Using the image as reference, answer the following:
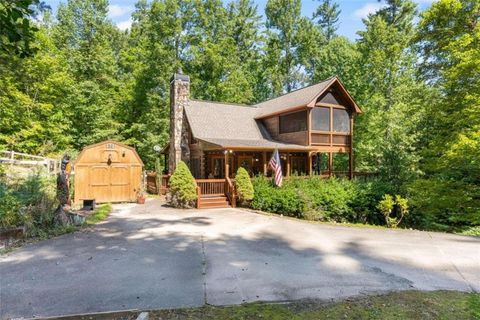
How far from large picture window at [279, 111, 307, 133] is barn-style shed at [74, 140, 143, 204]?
9.20 metres

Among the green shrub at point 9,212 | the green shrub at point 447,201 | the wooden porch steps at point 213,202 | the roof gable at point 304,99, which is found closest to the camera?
the green shrub at point 9,212

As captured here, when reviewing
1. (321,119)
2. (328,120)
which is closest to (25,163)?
(321,119)

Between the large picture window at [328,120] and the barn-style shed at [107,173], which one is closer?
the barn-style shed at [107,173]

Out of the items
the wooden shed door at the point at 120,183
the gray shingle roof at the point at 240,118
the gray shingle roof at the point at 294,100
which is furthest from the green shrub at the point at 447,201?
the wooden shed door at the point at 120,183

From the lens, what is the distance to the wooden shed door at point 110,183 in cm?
1458

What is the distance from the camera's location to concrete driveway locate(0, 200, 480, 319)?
436 cm

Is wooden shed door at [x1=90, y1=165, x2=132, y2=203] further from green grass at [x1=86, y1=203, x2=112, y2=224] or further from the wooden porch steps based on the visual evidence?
the wooden porch steps

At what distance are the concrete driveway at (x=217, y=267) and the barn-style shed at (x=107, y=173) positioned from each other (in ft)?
19.8

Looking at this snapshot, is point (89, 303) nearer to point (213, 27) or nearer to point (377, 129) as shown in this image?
point (377, 129)

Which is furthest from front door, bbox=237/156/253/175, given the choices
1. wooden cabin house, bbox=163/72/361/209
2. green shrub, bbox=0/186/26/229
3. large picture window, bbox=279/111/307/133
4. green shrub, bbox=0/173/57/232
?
green shrub, bbox=0/186/26/229

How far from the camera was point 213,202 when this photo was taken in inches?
557

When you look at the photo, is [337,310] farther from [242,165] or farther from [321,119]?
[321,119]

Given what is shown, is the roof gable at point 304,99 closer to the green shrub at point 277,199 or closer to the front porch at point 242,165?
the front porch at point 242,165

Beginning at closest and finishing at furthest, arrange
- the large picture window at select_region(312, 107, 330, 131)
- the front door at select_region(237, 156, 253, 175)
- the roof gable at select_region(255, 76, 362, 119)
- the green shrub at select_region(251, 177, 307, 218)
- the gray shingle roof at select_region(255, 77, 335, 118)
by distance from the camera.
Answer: the green shrub at select_region(251, 177, 307, 218)
the roof gable at select_region(255, 76, 362, 119)
the gray shingle roof at select_region(255, 77, 335, 118)
the large picture window at select_region(312, 107, 330, 131)
the front door at select_region(237, 156, 253, 175)
